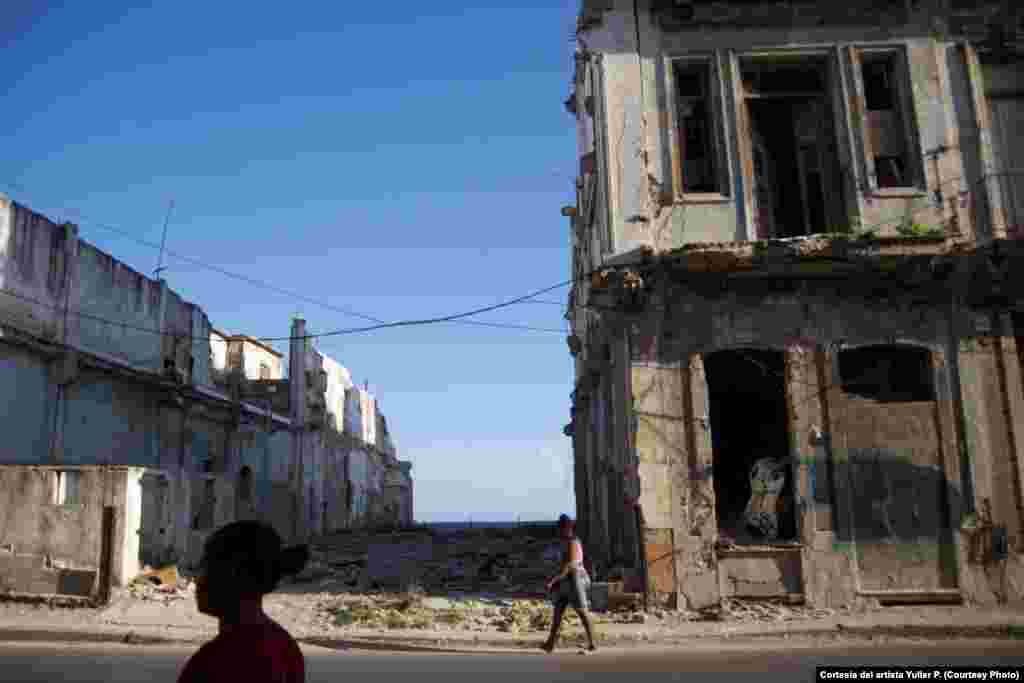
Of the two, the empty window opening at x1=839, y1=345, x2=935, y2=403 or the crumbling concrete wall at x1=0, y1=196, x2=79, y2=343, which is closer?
the empty window opening at x1=839, y1=345, x2=935, y2=403

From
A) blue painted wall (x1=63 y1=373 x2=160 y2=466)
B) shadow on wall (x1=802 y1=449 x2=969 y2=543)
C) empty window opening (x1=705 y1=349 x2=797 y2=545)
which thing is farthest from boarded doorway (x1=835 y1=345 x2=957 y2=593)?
blue painted wall (x1=63 y1=373 x2=160 y2=466)

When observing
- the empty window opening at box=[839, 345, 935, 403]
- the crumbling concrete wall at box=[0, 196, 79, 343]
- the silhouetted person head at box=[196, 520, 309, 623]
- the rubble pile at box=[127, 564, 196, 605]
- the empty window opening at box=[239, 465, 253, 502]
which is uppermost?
the crumbling concrete wall at box=[0, 196, 79, 343]

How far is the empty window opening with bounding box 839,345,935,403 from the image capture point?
14.2 m

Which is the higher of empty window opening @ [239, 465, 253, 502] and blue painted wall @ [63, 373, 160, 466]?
blue painted wall @ [63, 373, 160, 466]

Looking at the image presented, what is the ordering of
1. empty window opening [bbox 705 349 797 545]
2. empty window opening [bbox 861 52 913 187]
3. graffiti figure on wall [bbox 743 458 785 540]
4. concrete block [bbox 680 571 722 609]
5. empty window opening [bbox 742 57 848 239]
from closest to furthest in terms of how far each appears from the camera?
1. concrete block [bbox 680 571 722 609]
2. graffiti figure on wall [bbox 743 458 785 540]
3. empty window opening [bbox 705 349 797 545]
4. empty window opening [bbox 861 52 913 187]
5. empty window opening [bbox 742 57 848 239]

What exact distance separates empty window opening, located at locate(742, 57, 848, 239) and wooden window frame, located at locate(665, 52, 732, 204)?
0.63 meters

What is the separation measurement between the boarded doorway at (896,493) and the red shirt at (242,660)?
12.4 meters

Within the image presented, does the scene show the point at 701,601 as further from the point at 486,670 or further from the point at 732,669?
the point at 486,670

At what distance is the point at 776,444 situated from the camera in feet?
53.0

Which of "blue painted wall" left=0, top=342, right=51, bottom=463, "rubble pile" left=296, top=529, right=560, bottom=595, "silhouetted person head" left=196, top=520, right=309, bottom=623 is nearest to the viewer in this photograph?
"silhouetted person head" left=196, top=520, right=309, bottom=623

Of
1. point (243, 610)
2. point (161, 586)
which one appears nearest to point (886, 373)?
point (161, 586)

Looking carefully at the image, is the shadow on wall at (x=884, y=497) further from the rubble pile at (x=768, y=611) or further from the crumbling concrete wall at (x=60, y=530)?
the crumbling concrete wall at (x=60, y=530)

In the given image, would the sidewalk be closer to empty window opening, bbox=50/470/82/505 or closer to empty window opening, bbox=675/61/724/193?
empty window opening, bbox=50/470/82/505

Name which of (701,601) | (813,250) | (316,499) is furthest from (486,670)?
(316,499)
